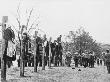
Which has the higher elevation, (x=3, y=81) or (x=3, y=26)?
(x=3, y=26)

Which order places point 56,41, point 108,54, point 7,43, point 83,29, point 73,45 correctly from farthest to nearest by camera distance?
point 83,29 → point 73,45 → point 56,41 → point 108,54 → point 7,43

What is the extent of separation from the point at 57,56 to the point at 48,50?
16.5ft

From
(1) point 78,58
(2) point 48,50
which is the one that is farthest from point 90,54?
(2) point 48,50

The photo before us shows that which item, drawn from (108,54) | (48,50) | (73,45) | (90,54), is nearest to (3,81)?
(108,54)

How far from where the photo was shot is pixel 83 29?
215 ft

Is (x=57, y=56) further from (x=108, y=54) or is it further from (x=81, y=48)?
(x=81, y=48)

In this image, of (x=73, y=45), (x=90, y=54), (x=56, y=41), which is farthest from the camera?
(x=73, y=45)

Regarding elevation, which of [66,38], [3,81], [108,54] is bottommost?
[3,81]

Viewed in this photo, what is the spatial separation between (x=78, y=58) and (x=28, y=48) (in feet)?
30.4

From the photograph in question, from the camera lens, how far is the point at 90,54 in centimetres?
3903

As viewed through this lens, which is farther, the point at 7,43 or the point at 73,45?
the point at 73,45

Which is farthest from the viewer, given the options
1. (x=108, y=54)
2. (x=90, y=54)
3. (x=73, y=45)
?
(x=73, y=45)

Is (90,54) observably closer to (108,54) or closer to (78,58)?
(78,58)

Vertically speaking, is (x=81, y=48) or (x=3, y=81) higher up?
(x=81, y=48)
